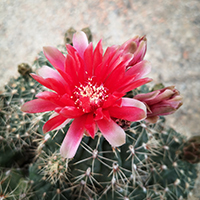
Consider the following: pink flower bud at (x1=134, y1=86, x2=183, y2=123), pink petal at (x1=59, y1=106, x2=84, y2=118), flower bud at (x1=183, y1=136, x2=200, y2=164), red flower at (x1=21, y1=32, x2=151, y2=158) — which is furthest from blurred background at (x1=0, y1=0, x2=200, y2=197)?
pink petal at (x1=59, y1=106, x2=84, y2=118)

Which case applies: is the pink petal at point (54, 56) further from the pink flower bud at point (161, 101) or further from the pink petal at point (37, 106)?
the pink flower bud at point (161, 101)

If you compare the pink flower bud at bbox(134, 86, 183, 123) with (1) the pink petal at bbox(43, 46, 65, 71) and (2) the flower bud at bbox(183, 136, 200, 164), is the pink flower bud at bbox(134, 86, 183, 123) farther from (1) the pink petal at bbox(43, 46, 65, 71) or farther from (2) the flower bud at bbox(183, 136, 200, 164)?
(2) the flower bud at bbox(183, 136, 200, 164)

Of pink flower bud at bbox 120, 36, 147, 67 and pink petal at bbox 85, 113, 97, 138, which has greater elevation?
pink flower bud at bbox 120, 36, 147, 67

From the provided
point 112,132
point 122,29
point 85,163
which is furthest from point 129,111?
point 122,29

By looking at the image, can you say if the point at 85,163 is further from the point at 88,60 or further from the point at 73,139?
the point at 88,60

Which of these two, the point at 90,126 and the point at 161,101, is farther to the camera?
the point at 161,101

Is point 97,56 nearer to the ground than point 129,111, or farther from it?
farther from it

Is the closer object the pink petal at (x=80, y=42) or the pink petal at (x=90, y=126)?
the pink petal at (x=90, y=126)

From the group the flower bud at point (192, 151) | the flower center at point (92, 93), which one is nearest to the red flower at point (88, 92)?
the flower center at point (92, 93)
